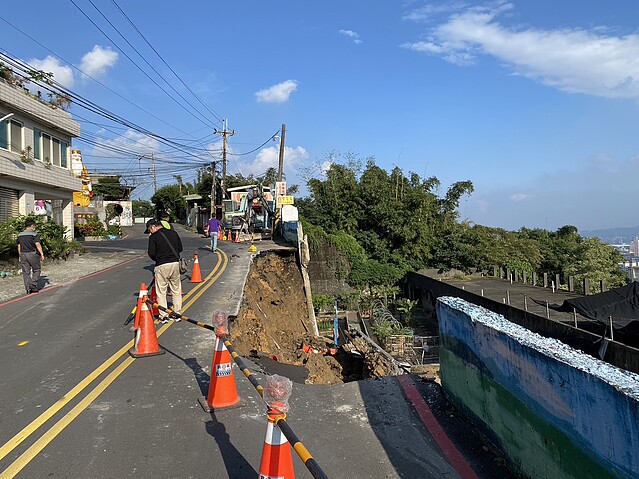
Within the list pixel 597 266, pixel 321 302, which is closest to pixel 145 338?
pixel 321 302

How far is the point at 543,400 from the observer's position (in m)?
3.44

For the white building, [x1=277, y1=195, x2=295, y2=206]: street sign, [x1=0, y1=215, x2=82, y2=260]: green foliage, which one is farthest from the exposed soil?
the white building

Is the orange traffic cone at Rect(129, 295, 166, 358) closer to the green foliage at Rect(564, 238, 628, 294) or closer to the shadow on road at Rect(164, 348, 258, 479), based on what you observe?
the shadow on road at Rect(164, 348, 258, 479)

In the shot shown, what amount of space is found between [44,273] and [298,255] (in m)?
10.4

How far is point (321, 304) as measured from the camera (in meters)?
29.9

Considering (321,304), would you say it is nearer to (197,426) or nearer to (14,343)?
(14,343)

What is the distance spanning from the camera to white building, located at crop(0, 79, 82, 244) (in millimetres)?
18234

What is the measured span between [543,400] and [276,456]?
194 cm

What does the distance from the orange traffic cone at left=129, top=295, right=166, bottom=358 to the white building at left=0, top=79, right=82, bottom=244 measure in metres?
14.2

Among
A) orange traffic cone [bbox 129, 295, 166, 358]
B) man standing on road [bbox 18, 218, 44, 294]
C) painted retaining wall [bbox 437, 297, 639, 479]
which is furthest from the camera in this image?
man standing on road [bbox 18, 218, 44, 294]

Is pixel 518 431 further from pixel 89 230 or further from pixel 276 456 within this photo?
pixel 89 230

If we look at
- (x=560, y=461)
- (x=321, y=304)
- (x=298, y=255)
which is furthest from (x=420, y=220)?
(x=560, y=461)

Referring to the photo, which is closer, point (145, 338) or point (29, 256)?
point (145, 338)

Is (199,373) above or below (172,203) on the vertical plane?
below
